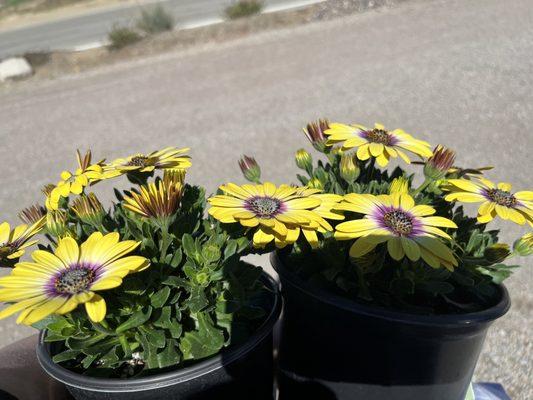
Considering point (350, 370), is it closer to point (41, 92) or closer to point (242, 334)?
point (242, 334)

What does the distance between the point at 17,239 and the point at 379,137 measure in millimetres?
769

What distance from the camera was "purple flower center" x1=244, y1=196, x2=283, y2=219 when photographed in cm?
89

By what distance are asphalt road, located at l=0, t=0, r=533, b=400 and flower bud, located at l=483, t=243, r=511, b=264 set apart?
0.99 meters

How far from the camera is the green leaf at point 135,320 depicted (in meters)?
0.88

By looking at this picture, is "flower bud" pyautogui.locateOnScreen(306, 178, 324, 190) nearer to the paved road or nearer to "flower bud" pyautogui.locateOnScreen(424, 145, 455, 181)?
"flower bud" pyautogui.locateOnScreen(424, 145, 455, 181)

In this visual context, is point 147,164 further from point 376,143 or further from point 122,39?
point 122,39

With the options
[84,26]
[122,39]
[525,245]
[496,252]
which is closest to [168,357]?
[496,252]

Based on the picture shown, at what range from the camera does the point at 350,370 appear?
1042 mm

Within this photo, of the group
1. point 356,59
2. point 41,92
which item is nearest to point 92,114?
point 41,92

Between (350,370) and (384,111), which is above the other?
(350,370)

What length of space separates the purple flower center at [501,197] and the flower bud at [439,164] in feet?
0.38

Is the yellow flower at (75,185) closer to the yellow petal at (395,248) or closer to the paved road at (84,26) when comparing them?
the yellow petal at (395,248)

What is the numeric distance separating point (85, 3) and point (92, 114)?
57.5 feet

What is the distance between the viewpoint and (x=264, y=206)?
2.99ft
